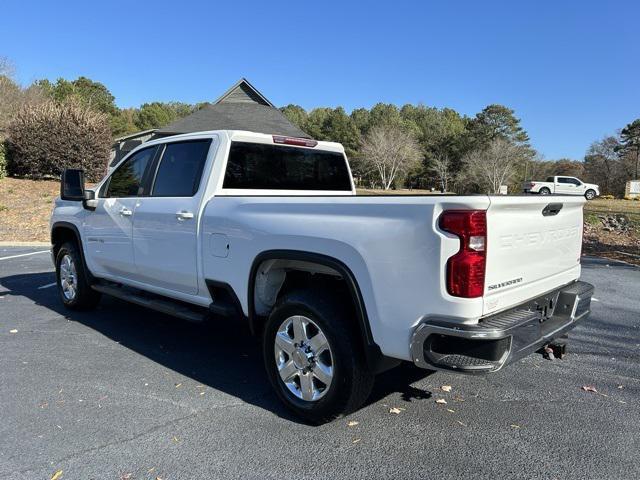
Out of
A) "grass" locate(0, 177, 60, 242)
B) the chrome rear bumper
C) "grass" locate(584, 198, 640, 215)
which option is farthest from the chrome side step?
"grass" locate(584, 198, 640, 215)

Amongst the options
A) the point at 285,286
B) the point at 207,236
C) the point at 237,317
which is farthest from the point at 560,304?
the point at 207,236

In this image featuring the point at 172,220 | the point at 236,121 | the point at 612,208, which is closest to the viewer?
the point at 172,220

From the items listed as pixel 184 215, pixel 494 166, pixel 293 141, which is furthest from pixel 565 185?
pixel 184 215

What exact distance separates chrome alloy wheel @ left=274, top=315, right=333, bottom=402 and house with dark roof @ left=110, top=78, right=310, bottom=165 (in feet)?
63.9

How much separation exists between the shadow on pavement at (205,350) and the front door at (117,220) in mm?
678

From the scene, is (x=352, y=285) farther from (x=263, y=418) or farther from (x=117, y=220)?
(x=117, y=220)

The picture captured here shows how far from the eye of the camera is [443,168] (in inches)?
2237

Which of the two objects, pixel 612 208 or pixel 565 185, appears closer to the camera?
pixel 612 208

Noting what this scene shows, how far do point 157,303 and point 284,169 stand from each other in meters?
1.69

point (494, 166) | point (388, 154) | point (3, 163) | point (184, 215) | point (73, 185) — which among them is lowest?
point (184, 215)

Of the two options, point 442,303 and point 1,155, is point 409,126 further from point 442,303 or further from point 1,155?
point 442,303

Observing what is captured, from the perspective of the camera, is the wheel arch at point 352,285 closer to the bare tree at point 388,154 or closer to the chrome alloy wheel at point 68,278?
the chrome alloy wheel at point 68,278

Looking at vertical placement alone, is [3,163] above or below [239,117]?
below

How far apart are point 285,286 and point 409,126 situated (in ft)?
216
